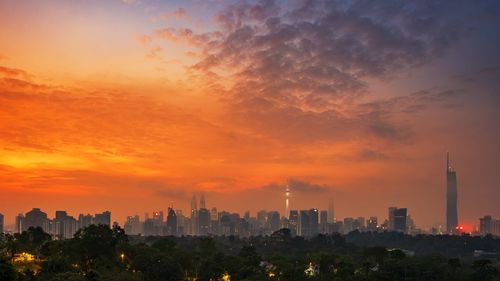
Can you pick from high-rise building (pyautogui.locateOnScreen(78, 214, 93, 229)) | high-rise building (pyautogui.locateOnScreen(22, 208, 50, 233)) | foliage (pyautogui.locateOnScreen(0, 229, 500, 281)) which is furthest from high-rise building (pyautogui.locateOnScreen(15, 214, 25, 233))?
foliage (pyautogui.locateOnScreen(0, 229, 500, 281))

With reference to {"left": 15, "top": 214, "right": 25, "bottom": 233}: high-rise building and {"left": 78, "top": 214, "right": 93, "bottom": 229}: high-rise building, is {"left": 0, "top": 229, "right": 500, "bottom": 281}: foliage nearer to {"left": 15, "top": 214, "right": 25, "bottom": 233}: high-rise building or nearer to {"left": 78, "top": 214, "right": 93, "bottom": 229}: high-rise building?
{"left": 15, "top": 214, "right": 25, "bottom": 233}: high-rise building

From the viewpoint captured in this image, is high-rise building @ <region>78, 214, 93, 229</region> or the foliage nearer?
the foliage

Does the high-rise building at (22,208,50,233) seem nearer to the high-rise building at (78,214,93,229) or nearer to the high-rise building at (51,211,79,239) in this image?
the high-rise building at (51,211,79,239)

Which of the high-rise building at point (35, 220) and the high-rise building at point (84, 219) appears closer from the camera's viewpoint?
the high-rise building at point (35, 220)

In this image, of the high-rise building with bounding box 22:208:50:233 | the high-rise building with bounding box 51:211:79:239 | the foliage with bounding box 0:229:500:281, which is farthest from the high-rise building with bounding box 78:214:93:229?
the foliage with bounding box 0:229:500:281

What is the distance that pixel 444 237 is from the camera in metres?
116

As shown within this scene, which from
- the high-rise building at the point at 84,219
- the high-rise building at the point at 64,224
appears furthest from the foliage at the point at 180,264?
the high-rise building at the point at 84,219

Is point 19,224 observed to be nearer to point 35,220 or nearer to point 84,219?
point 35,220

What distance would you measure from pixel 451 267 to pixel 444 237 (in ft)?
211

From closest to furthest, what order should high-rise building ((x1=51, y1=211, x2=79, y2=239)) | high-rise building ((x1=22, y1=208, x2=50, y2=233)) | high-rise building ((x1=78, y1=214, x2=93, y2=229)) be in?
high-rise building ((x1=22, y1=208, x2=50, y2=233)) < high-rise building ((x1=51, y1=211, x2=79, y2=239)) < high-rise building ((x1=78, y1=214, x2=93, y2=229))

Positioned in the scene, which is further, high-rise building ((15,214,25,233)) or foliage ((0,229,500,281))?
high-rise building ((15,214,25,233))

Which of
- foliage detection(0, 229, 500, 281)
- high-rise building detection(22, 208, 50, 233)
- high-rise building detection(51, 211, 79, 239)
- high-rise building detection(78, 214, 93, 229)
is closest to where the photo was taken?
foliage detection(0, 229, 500, 281)

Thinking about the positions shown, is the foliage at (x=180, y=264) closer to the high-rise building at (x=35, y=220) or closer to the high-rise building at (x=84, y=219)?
the high-rise building at (x=35, y=220)

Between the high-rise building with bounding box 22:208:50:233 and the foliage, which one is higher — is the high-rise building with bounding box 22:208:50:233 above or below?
below
